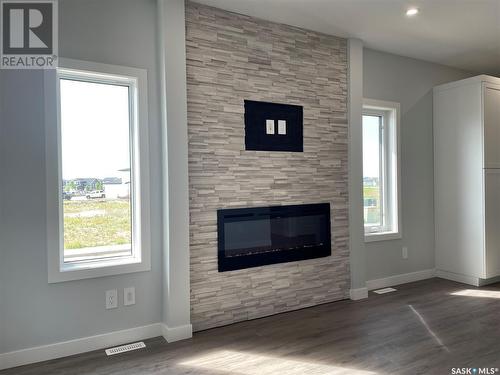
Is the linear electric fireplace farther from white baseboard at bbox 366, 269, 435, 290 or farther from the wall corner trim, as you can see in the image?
white baseboard at bbox 366, 269, 435, 290

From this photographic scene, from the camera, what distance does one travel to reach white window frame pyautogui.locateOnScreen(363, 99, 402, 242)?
14.2ft

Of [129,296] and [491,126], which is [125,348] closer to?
[129,296]

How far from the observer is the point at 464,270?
171 inches

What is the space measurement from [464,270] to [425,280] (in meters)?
0.45

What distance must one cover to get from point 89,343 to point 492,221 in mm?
4359

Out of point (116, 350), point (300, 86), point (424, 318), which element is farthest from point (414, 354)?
point (300, 86)

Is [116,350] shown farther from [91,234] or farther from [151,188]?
[151,188]

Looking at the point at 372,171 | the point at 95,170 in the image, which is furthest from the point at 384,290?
the point at 95,170

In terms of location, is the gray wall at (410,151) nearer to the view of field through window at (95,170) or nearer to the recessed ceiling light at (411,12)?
the recessed ceiling light at (411,12)

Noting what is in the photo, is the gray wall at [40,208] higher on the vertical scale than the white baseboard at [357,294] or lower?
higher

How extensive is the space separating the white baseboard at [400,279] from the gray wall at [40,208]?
2.58m

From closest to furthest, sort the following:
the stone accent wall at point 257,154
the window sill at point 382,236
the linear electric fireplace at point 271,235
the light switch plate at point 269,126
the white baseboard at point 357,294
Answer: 1. the stone accent wall at point 257,154
2. the linear electric fireplace at point 271,235
3. the light switch plate at point 269,126
4. the white baseboard at point 357,294
5. the window sill at point 382,236

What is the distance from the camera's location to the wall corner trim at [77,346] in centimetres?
245

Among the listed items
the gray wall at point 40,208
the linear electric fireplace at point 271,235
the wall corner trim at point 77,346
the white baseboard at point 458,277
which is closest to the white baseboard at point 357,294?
the linear electric fireplace at point 271,235
